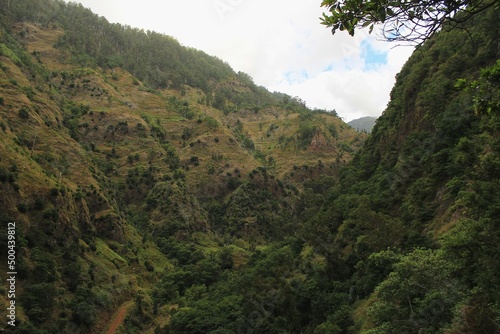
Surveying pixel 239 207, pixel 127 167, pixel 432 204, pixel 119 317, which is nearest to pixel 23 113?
pixel 127 167

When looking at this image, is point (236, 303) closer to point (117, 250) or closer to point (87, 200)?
point (117, 250)

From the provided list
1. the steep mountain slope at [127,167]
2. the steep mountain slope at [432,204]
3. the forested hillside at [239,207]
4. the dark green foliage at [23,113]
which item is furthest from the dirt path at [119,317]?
the dark green foliage at [23,113]

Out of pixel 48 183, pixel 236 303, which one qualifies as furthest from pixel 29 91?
pixel 236 303

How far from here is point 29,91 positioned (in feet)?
207

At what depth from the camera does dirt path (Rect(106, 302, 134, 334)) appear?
35.3 meters

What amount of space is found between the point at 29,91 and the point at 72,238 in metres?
35.7

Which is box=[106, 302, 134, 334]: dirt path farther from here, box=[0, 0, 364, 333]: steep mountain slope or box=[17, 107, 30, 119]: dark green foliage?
box=[17, 107, 30, 119]: dark green foliage

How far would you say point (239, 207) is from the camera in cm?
7775

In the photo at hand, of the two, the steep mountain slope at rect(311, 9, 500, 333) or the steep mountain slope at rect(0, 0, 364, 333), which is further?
the steep mountain slope at rect(0, 0, 364, 333)

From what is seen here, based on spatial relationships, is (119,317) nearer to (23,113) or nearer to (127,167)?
(23,113)

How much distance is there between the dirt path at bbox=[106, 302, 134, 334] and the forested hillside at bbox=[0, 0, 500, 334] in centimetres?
25

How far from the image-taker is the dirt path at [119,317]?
1390 inches

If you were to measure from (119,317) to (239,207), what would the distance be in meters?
42.4


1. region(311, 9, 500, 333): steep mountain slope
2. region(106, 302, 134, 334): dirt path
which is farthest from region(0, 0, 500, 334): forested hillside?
region(106, 302, 134, 334): dirt path
